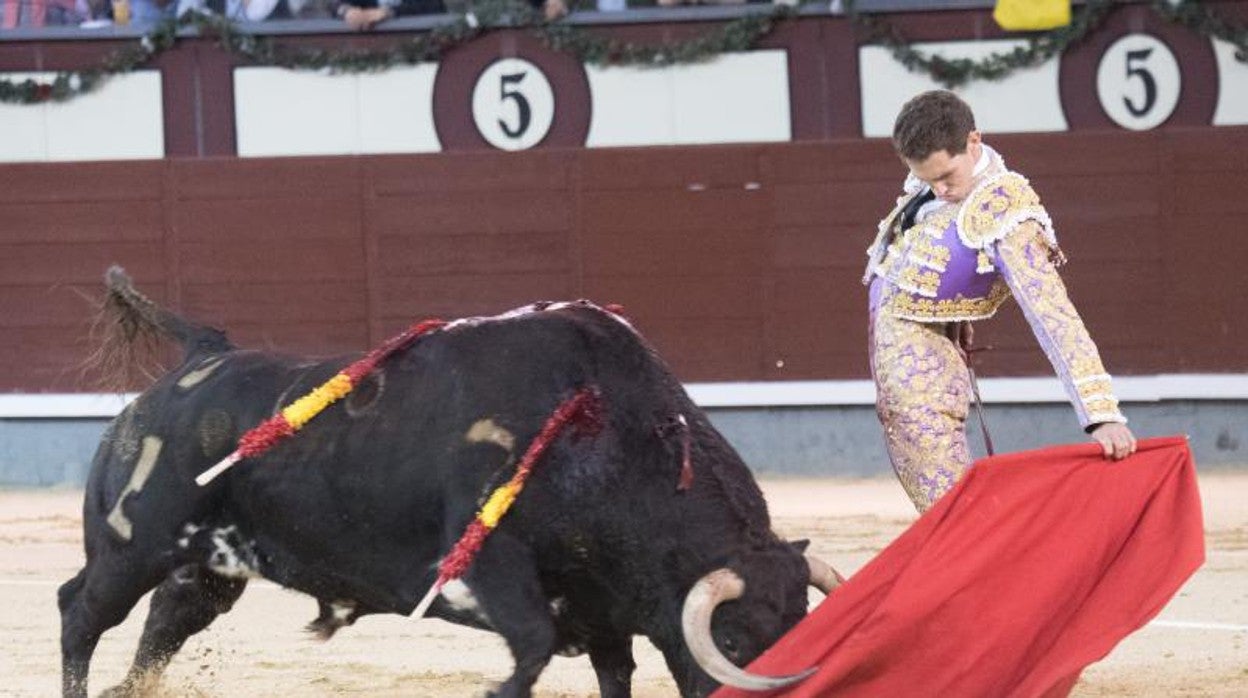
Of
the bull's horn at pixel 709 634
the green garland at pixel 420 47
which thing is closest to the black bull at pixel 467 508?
the bull's horn at pixel 709 634

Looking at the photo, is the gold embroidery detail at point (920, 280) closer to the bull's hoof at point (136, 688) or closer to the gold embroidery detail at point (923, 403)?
the gold embroidery detail at point (923, 403)

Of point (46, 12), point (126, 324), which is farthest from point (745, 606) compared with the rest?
point (46, 12)

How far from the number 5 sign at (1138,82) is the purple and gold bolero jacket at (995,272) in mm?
4759

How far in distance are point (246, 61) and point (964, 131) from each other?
567 cm

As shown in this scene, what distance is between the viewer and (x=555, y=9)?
8.77 m

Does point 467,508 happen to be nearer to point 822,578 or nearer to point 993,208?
point 822,578

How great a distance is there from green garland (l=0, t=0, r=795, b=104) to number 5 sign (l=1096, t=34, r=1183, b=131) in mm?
1150

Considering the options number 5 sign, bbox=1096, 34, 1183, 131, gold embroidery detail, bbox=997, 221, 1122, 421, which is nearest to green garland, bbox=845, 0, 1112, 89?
number 5 sign, bbox=1096, 34, 1183, 131

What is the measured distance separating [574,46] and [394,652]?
3759 mm

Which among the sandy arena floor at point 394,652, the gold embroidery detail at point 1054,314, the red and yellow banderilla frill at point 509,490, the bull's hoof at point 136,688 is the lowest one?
the sandy arena floor at point 394,652

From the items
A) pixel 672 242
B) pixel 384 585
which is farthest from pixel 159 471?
pixel 672 242

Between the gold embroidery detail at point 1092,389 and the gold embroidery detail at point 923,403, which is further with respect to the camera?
the gold embroidery detail at point 923,403

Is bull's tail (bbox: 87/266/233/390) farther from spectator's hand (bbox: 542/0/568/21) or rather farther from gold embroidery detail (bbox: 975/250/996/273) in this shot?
spectator's hand (bbox: 542/0/568/21)

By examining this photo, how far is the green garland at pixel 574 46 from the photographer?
8469 mm
